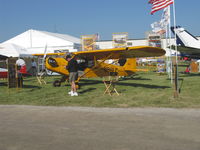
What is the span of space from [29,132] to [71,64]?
579 cm

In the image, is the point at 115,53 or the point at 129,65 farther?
the point at 129,65

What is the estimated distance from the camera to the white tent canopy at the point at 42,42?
31719 millimetres

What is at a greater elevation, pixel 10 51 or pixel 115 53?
pixel 10 51

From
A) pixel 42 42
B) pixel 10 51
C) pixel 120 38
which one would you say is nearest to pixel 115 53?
pixel 10 51

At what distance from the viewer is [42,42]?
3338 cm

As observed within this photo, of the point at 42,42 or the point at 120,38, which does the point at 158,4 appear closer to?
the point at 120,38

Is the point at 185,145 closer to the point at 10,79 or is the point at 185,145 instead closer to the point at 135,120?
the point at 135,120

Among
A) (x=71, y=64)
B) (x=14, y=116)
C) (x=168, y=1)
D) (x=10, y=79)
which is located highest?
(x=168, y=1)

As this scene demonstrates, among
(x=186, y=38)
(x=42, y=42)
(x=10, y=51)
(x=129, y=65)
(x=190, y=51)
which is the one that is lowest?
(x=129, y=65)

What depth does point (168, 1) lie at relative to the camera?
1143 cm

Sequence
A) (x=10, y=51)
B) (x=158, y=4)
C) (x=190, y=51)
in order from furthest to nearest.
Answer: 1. (x=10, y=51)
2. (x=190, y=51)
3. (x=158, y=4)

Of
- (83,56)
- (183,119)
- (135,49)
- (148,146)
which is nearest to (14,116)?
(148,146)

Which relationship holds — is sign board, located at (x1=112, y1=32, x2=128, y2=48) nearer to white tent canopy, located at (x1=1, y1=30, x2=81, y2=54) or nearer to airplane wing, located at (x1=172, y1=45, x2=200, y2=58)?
white tent canopy, located at (x1=1, y1=30, x2=81, y2=54)

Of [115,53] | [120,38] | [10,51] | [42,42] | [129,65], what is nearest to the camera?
[115,53]
